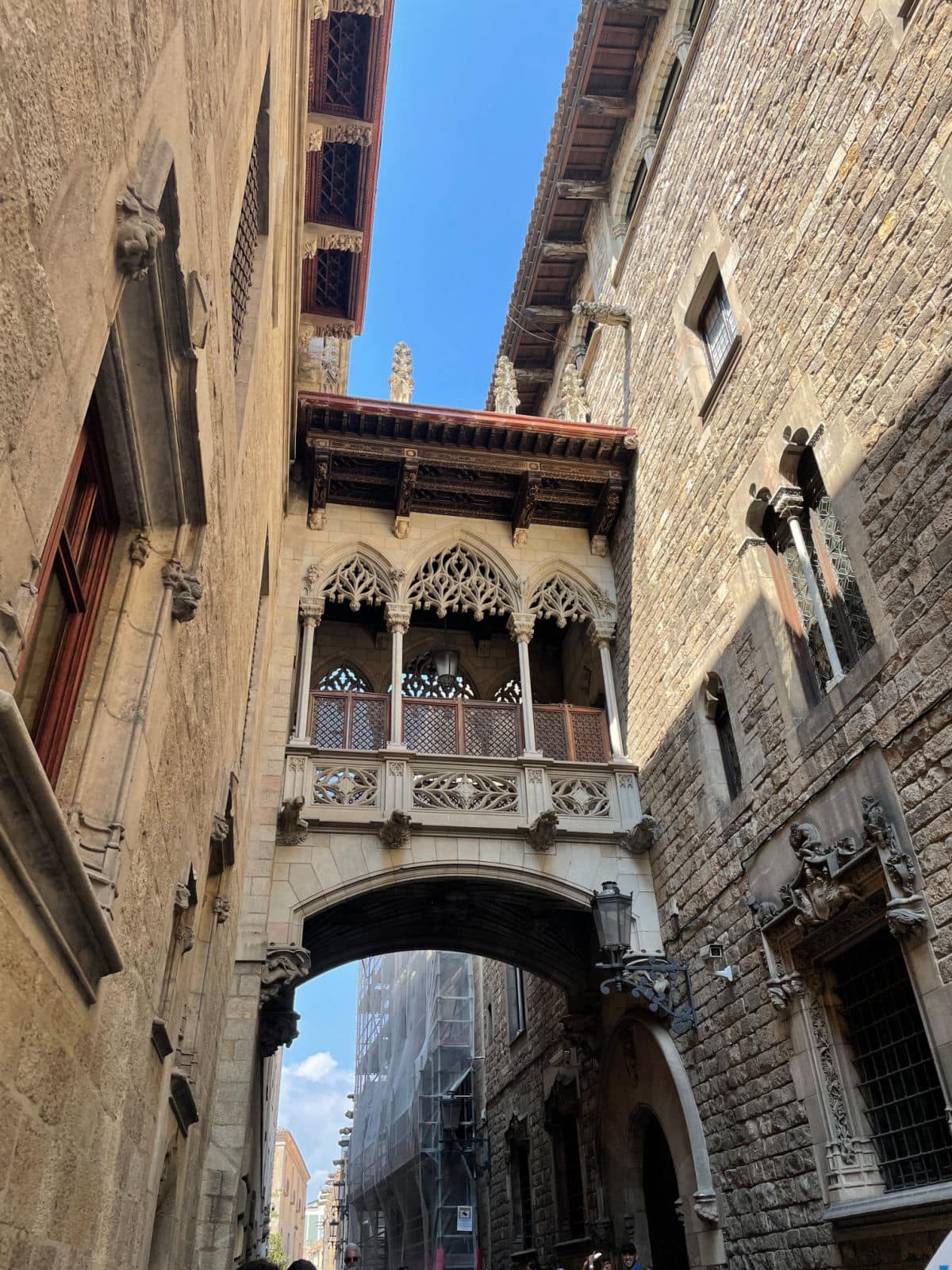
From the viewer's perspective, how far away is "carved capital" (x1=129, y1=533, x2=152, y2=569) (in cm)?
385

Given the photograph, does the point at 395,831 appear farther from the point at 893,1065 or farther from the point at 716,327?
the point at 716,327

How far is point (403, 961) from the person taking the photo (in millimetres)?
24766

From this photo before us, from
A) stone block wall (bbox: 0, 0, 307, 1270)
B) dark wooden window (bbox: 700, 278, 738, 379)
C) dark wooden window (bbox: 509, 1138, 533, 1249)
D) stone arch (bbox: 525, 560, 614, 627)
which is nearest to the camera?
stone block wall (bbox: 0, 0, 307, 1270)

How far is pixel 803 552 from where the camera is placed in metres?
7.18

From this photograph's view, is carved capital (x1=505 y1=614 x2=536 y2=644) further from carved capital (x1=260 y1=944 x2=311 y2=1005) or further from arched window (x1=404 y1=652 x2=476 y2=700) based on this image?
carved capital (x1=260 y1=944 x2=311 y2=1005)

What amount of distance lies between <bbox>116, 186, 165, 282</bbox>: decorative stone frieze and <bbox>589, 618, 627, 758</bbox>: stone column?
8.42 meters

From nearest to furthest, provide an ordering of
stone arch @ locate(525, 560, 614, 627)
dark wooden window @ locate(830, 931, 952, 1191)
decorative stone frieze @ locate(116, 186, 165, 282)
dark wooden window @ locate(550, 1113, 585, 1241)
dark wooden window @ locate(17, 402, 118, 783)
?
1. decorative stone frieze @ locate(116, 186, 165, 282)
2. dark wooden window @ locate(17, 402, 118, 783)
3. dark wooden window @ locate(830, 931, 952, 1191)
4. stone arch @ locate(525, 560, 614, 627)
5. dark wooden window @ locate(550, 1113, 585, 1241)

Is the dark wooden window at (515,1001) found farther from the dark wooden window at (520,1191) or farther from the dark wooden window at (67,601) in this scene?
the dark wooden window at (67,601)

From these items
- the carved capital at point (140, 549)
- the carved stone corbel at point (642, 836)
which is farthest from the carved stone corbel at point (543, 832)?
the carved capital at point (140, 549)

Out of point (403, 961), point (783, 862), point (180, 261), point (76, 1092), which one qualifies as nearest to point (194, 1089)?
point (76, 1092)

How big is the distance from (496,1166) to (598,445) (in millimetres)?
12010

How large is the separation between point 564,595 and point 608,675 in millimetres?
1205

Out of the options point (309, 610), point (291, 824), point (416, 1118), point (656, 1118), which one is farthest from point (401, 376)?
point (416, 1118)

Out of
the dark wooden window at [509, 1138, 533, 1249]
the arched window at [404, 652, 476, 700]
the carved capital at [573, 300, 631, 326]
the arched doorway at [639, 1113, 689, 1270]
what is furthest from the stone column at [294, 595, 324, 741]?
the dark wooden window at [509, 1138, 533, 1249]
